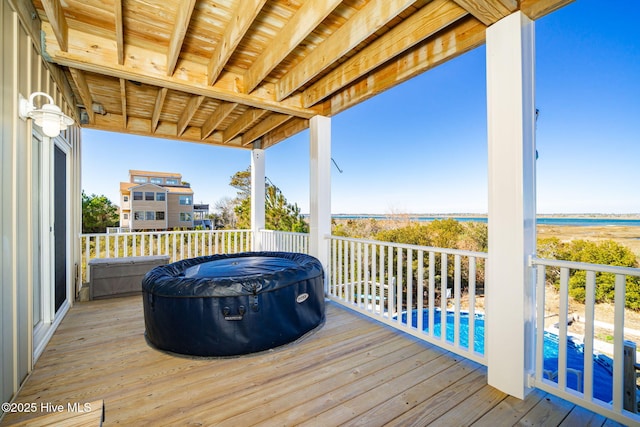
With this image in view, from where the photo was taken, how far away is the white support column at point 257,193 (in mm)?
5961

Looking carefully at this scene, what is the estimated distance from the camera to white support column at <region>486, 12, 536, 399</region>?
1.80 m

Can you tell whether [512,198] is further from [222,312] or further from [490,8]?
[222,312]

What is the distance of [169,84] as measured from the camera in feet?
9.46

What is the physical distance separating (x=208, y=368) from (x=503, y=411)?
2140 millimetres

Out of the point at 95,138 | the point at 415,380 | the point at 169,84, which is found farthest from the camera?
the point at 95,138

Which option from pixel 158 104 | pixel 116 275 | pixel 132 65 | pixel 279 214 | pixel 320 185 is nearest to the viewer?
pixel 132 65

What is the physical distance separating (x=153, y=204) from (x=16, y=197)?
12.4m

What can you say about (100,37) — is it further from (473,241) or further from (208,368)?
(473,241)

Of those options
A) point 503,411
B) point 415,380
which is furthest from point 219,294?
point 503,411

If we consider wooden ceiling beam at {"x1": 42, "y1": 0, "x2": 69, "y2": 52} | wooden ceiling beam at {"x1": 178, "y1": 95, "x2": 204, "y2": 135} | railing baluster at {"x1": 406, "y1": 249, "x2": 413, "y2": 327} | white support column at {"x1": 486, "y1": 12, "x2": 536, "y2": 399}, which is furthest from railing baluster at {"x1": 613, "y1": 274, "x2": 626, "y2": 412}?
wooden ceiling beam at {"x1": 178, "y1": 95, "x2": 204, "y2": 135}

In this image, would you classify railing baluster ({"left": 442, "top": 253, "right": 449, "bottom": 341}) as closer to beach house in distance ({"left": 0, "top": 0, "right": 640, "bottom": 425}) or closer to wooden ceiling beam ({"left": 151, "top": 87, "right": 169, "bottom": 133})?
beach house in distance ({"left": 0, "top": 0, "right": 640, "bottom": 425})

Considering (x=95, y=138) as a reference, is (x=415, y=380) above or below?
below

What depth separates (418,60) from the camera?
8.39 ft

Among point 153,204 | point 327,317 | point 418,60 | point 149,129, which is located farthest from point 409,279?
point 153,204
